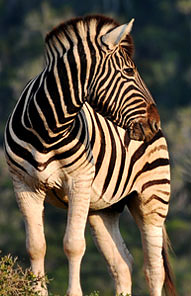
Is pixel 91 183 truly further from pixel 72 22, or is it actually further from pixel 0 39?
pixel 0 39

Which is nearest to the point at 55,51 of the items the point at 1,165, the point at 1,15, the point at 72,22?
the point at 72,22

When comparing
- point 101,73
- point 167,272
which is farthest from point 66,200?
point 167,272

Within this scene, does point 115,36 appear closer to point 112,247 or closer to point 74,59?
point 74,59

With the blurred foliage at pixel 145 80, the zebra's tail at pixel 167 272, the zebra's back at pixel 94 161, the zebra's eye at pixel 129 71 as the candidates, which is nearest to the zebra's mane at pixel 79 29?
the zebra's eye at pixel 129 71

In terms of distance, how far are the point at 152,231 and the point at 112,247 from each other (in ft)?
1.59

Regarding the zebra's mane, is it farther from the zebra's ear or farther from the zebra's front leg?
the zebra's front leg

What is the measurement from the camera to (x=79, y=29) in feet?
31.5

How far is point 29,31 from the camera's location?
55656 mm

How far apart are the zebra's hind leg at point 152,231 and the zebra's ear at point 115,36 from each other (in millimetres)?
2036

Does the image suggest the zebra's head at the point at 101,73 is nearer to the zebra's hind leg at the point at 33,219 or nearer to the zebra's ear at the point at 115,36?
the zebra's ear at the point at 115,36

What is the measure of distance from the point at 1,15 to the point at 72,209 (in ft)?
175

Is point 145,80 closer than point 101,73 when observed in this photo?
No

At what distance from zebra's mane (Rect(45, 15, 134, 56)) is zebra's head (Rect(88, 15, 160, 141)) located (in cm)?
4

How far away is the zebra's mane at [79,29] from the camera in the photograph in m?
9.60
